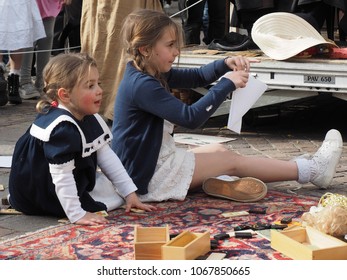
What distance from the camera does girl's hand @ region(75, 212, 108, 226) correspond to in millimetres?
4141

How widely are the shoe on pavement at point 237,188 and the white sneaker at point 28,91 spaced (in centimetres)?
419

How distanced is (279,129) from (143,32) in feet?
8.66

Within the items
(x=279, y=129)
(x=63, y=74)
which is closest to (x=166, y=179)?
(x=63, y=74)

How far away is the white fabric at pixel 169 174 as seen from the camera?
4.61 meters

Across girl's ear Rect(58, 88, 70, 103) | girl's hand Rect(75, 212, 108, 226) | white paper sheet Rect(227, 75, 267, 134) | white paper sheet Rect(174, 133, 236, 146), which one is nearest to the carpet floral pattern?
girl's hand Rect(75, 212, 108, 226)

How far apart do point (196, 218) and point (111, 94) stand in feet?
9.42

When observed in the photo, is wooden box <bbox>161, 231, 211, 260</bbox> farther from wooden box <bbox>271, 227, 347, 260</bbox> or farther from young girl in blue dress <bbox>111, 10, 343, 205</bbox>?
young girl in blue dress <bbox>111, 10, 343, 205</bbox>

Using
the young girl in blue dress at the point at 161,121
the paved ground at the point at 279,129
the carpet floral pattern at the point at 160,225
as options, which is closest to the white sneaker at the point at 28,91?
the paved ground at the point at 279,129

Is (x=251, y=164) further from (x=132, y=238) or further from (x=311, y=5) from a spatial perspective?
(x=311, y=5)

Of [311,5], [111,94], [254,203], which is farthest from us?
[311,5]

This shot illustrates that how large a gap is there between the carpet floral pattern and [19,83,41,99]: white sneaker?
161 inches

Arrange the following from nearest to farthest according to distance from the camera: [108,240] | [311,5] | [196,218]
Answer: [108,240], [196,218], [311,5]
